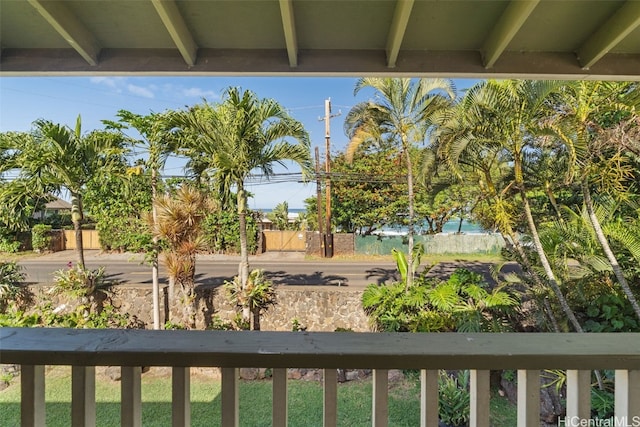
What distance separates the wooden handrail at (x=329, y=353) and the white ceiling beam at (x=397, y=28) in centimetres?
111

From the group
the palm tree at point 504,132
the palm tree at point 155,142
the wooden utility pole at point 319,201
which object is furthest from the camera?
the wooden utility pole at point 319,201

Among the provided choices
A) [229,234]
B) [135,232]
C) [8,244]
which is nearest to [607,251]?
[135,232]

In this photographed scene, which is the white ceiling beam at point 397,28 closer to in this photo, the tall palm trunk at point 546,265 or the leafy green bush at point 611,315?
the tall palm trunk at point 546,265

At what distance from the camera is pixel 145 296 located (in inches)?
219

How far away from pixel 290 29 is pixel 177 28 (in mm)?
446

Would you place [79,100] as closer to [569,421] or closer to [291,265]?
[291,265]

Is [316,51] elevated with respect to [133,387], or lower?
elevated

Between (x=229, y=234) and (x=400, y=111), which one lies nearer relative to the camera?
(x=400, y=111)

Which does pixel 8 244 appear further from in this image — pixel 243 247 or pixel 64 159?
pixel 243 247

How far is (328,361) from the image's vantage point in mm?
771

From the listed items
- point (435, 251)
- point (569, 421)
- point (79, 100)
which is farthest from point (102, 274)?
point (435, 251)

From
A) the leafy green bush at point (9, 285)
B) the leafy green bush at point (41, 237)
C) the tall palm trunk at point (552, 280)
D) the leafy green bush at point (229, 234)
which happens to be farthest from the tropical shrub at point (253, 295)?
the leafy green bush at point (41, 237)

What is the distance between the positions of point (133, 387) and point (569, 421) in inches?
46.2

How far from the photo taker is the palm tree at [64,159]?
4.93 m
